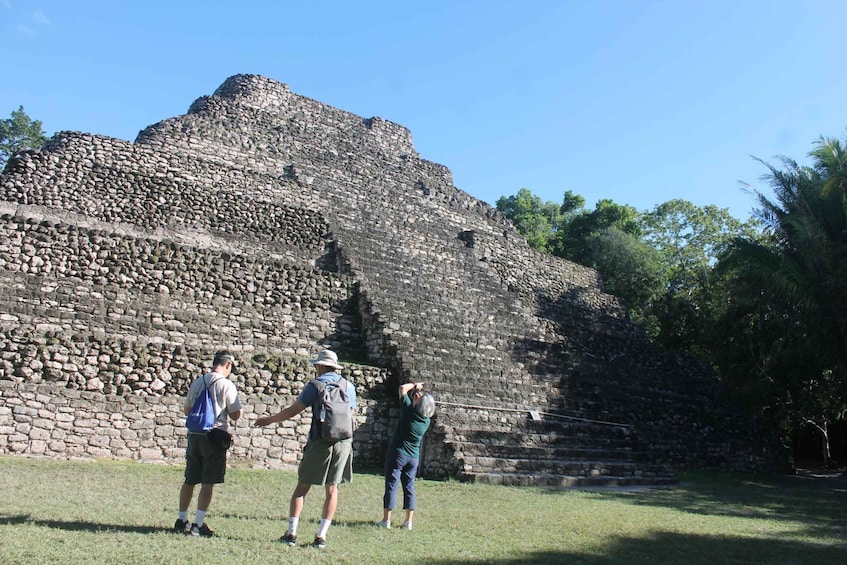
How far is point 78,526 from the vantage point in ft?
17.9

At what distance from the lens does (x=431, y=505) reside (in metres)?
8.15

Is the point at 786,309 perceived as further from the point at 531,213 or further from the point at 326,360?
the point at 531,213

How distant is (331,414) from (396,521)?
76.2 inches

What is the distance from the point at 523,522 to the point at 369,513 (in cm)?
167

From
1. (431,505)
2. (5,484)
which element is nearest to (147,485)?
(5,484)

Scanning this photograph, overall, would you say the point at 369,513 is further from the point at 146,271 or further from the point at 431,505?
the point at 146,271

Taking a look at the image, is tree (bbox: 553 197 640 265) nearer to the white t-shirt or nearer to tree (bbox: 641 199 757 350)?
tree (bbox: 641 199 757 350)

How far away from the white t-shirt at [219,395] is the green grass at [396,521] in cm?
98

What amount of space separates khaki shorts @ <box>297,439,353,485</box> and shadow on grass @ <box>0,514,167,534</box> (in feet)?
4.06

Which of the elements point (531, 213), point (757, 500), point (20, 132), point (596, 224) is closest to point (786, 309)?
point (757, 500)

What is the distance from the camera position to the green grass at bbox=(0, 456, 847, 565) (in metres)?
5.05

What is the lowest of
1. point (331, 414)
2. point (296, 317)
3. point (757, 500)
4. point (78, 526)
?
point (78, 526)

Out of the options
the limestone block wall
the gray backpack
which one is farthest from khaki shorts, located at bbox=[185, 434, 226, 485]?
the limestone block wall

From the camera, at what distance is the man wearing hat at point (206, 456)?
5.56 metres
